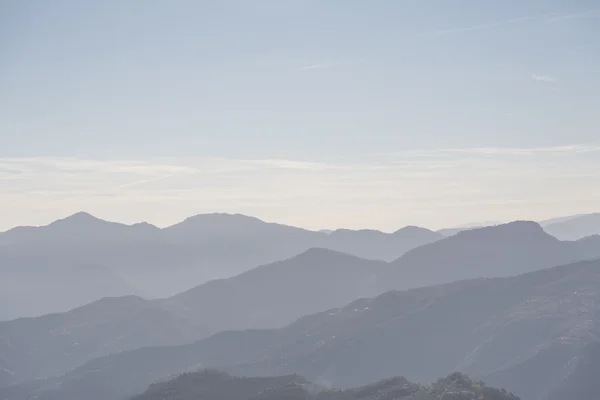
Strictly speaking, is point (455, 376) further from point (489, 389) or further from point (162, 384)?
point (162, 384)

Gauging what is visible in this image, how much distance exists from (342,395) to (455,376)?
2285cm

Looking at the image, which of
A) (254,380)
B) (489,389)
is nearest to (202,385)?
(254,380)

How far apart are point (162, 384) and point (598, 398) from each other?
116 meters

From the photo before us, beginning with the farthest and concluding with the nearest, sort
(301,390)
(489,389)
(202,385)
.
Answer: (202,385)
(301,390)
(489,389)

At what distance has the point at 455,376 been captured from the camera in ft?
418

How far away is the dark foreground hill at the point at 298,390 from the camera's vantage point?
116250mm

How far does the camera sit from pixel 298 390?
145m

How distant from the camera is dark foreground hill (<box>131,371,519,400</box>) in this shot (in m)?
116

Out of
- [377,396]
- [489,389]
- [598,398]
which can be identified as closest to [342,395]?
[377,396]

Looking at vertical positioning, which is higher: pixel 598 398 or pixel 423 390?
pixel 423 390

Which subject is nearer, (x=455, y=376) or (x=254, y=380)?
(x=455, y=376)

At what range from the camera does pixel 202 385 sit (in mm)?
166625

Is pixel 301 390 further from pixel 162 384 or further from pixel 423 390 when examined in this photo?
pixel 162 384

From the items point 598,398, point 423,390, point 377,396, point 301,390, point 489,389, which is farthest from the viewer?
point 598,398
